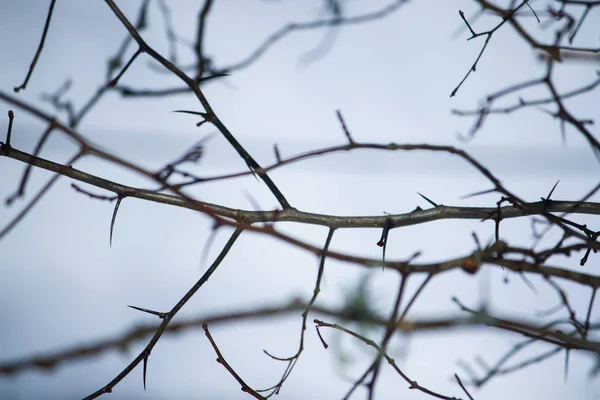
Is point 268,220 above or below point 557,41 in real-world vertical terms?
below

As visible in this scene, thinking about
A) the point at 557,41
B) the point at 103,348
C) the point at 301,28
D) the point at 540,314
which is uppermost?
the point at 301,28

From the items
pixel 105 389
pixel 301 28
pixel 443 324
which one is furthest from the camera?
pixel 301 28

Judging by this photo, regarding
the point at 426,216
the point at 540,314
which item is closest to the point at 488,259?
the point at 426,216

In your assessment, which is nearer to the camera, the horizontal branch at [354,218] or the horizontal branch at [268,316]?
the horizontal branch at [268,316]

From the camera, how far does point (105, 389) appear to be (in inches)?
18.5

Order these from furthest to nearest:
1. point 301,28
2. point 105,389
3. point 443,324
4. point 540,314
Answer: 1. point 301,28
2. point 540,314
3. point 105,389
4. point 443,324

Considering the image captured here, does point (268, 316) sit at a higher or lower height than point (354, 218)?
lower

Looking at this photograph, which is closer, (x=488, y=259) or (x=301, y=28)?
(x=488, y=259)

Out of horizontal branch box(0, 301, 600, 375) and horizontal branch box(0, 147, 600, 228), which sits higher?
horizontal branch box(0, 147, 600, 228)

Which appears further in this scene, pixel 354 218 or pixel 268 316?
pixel 354 218

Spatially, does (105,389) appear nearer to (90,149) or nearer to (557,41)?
(90,149)

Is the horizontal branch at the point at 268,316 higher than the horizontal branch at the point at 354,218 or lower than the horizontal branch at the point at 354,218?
lower

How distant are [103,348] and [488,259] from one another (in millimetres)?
236

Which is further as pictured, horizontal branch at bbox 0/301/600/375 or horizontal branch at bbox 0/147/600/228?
horizontal branch at bbox 0/147/600/228
